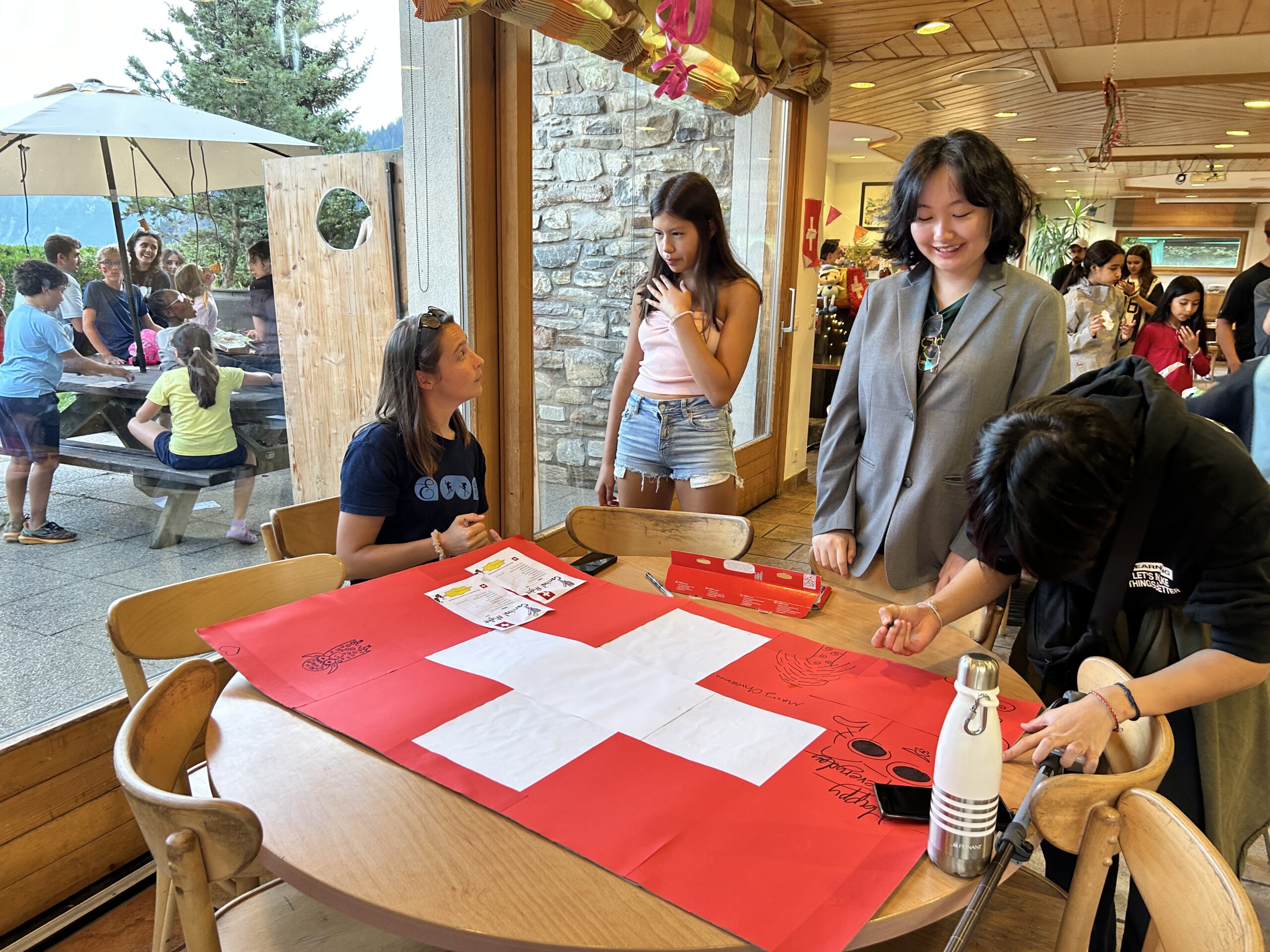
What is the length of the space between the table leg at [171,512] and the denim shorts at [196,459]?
6cm

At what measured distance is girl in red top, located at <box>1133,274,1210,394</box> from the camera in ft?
16.2

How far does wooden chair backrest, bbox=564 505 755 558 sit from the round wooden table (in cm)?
106

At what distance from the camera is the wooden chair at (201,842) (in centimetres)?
85

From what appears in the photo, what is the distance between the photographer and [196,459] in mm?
2211

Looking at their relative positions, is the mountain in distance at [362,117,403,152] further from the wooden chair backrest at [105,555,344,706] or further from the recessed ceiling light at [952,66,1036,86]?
the recessed ceiling light at [952,66,1036,86]

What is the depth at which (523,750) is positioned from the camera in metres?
1.10

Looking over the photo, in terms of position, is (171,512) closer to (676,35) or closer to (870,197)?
(676,35)

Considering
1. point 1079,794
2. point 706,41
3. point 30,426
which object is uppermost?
point 706,41

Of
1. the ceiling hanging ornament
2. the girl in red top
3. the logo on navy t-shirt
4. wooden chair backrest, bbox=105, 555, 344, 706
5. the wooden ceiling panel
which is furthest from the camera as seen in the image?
the girl in red top

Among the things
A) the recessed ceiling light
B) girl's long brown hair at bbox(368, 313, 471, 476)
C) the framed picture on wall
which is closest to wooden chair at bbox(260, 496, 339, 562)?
girl's long brown hair at bbox(368, 313, 471, 476)

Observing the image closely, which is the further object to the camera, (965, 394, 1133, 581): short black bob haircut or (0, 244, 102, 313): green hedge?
(0, 244, 102, 313): green hedge

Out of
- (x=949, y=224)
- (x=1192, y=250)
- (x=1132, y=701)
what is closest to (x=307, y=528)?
(x=949, y=224)

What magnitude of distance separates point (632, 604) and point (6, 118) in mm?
1574

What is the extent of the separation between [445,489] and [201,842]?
3.90 feet
